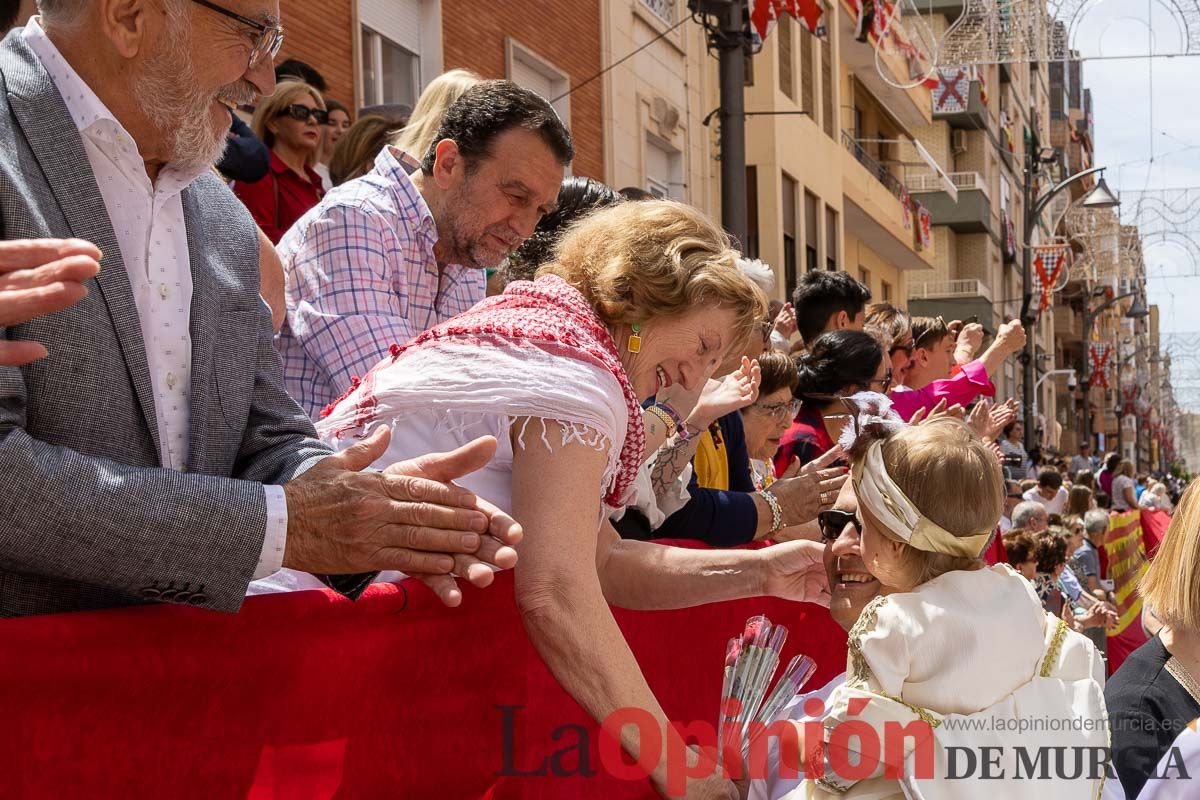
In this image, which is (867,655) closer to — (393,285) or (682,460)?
(682,460)

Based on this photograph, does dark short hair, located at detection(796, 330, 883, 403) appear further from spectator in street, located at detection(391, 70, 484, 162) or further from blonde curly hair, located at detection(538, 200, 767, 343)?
blonde curly hair, located at detection(538, 200, 767, 343)

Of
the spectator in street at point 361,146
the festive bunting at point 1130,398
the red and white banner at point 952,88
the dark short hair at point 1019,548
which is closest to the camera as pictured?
the spectator in street at point 361,146

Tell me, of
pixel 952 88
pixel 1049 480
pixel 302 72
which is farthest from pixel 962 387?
pixel 952 88

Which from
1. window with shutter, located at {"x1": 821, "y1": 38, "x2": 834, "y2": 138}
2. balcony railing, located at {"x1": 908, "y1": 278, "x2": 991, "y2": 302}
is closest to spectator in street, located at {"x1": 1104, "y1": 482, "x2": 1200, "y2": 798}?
window with shutter, located at {"x1": 821, "y1": 38, "x2": 834, "y2": 138}

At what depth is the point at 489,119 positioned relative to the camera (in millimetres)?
3984

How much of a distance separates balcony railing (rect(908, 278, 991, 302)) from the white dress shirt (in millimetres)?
36795

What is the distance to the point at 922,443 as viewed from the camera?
2.85 metres

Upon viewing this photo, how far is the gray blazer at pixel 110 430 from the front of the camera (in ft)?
6.08

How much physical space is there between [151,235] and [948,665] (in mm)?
1660

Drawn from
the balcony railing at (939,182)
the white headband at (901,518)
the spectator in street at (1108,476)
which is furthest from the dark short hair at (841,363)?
the balcony railing at (939,182)

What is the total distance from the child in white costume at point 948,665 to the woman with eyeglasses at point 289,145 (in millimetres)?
3304

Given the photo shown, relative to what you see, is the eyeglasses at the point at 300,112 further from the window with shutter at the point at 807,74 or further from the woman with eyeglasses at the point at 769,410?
the window with shutter at the point at 807,74

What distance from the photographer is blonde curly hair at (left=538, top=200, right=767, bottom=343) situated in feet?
9.18

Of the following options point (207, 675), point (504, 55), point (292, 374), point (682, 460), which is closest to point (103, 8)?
point (207, 675)
